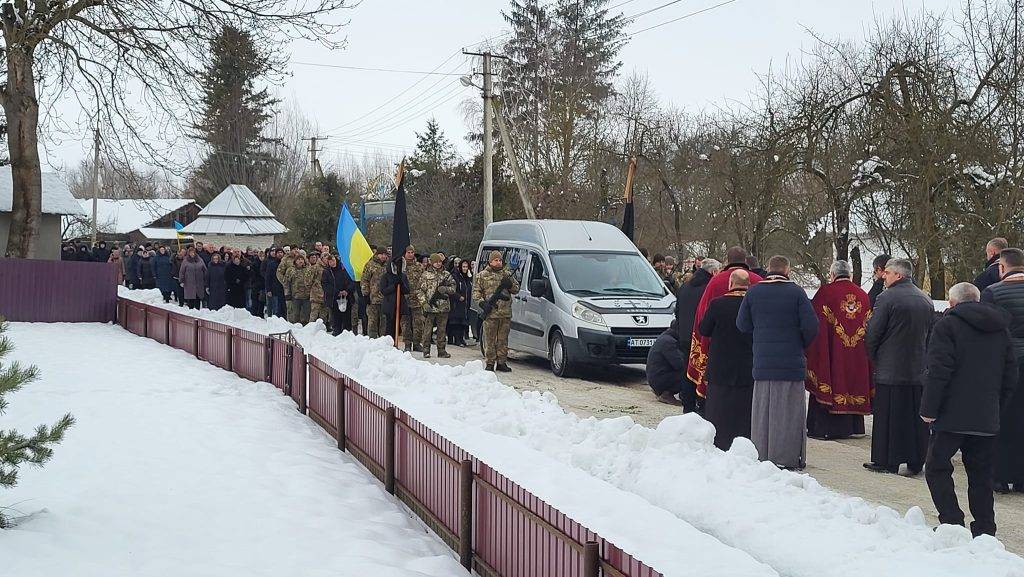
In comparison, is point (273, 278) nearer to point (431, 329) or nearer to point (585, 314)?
point (431, 329)

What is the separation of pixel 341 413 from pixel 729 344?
374 cm

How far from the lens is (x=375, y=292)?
58.1ft

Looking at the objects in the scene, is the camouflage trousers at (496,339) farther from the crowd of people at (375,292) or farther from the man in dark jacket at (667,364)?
the man in dark jacket at (667,364)

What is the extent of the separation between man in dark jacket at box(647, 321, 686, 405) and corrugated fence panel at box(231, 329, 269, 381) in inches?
203

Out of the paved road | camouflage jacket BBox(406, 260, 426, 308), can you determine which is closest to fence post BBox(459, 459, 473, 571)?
the paved road

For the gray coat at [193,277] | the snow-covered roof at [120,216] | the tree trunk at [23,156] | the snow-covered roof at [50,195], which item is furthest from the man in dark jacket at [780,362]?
the snow-covered roof at [120,216]

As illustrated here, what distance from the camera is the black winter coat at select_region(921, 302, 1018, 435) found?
22.8ft

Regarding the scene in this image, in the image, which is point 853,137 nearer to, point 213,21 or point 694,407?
point 694,407

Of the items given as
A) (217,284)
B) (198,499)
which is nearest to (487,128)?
(217,284)

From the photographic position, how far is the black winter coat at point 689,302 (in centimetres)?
1145

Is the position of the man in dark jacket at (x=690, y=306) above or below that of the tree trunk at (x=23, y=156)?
below

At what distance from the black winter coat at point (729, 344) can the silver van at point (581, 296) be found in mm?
4920

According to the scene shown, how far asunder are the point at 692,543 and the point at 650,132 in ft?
106

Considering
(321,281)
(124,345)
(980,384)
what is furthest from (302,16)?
(980,384)
